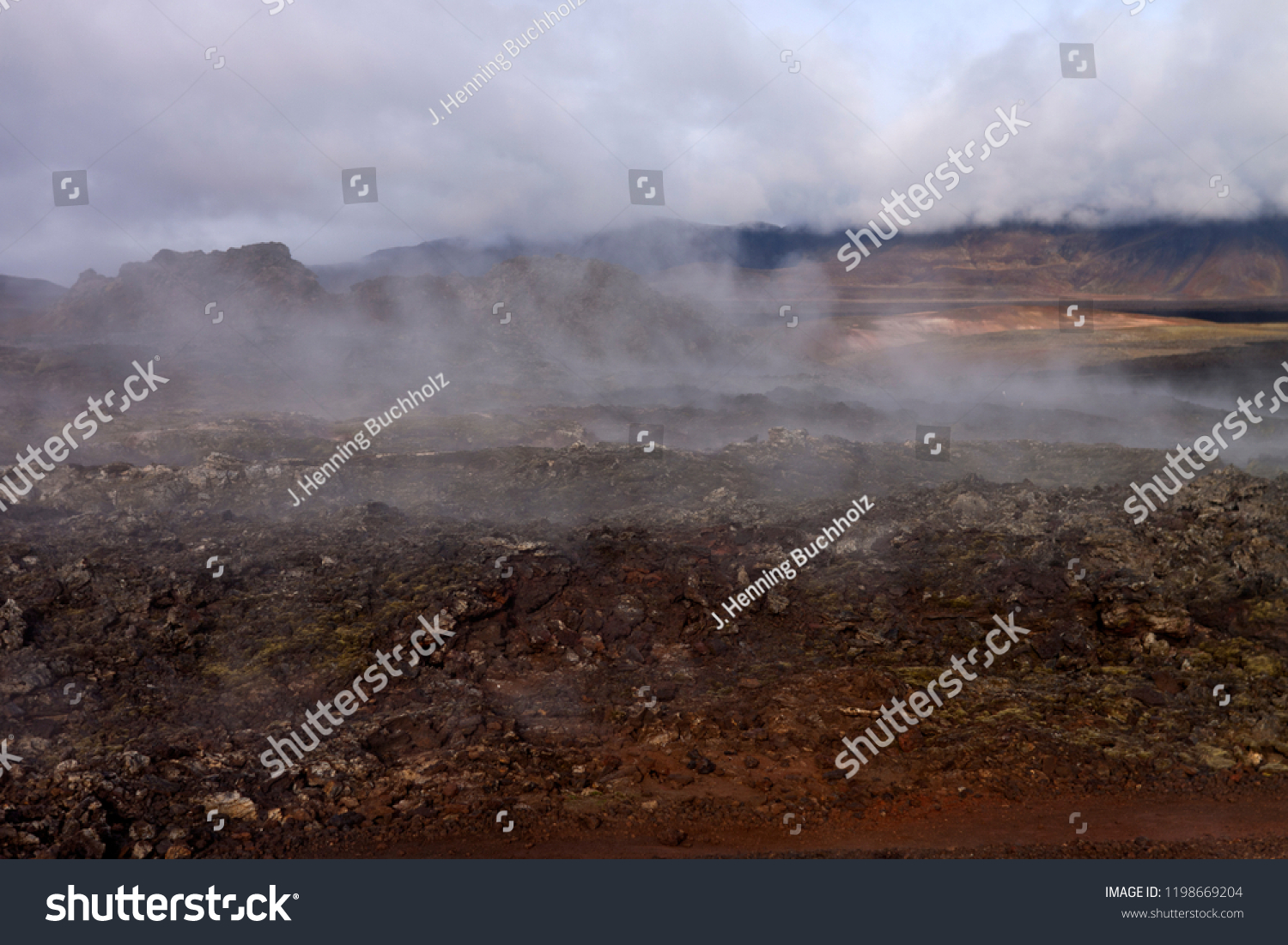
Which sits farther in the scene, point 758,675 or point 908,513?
point 908,513

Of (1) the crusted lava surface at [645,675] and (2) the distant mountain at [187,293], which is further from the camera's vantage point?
(2) the distant mountain at [187,293]

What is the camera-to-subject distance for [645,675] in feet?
37.2

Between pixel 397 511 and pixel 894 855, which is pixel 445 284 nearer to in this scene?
pixel 397 511

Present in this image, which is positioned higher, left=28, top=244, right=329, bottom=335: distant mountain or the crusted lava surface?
left=28, top=244, right=329, bottom=335: distant mountain

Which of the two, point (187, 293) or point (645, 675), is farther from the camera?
point (187, 293)

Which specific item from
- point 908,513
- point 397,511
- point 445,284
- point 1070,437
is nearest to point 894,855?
point 908,513

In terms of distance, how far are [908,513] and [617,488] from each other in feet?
21.9

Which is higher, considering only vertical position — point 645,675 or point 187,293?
point 187,293

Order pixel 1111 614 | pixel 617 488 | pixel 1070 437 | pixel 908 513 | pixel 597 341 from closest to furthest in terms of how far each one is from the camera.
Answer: pixel 1111 614 < pixel 908 513 < pixel 617 488 < pixel 1070 437 < pixel 597 341

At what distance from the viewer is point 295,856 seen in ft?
24.9

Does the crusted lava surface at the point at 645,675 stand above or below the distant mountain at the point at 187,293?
below

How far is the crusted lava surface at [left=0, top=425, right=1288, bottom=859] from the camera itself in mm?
8039

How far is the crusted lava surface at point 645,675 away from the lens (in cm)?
804

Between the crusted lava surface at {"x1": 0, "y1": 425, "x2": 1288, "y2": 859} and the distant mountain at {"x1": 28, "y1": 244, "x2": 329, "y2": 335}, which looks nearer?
the crusted lava surface at {"x1": 0, "y1": 425, "x2": 1288, "y2": 859}
